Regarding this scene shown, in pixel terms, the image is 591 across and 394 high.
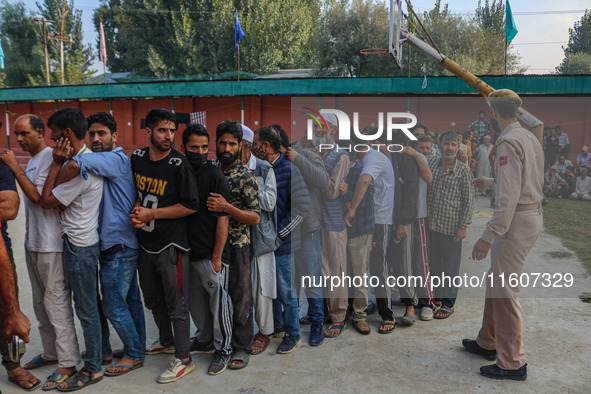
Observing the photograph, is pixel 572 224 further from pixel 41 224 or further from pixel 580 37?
pixel 580 37

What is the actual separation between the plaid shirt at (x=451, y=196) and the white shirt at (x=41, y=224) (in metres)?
3.08

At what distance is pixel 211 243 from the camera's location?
3385 millimetres

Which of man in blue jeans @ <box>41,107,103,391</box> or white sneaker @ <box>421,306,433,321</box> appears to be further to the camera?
white sneaker @ <box>421,306,433,321</box>

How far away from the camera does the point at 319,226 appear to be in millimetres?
3961

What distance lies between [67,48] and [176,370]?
4472 centimetres

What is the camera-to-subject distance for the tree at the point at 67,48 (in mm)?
38416

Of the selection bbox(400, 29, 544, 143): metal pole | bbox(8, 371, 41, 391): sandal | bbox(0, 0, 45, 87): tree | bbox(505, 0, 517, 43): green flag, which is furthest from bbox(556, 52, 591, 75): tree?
bbox(0, 0, 45, 87): tree

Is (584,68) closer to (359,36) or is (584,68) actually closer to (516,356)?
(359,36)

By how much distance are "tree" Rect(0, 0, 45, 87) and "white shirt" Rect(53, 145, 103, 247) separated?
136ft

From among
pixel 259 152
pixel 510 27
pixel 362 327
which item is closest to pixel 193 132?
Result: pixel 259 152

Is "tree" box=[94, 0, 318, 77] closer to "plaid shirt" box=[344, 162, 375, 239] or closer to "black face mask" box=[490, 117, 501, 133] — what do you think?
"plaid shirt" box=[344, 162, 375, 239]

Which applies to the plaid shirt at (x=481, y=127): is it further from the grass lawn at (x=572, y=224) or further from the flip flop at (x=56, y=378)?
the flip flop at (x=56, y=378)

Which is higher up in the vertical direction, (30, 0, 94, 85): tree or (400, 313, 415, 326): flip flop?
(30, 0, 94, 85): tree

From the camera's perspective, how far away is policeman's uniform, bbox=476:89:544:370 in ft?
10.4
